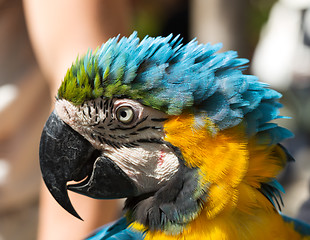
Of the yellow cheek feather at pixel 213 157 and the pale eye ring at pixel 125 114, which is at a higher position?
the pale eye ring at pixel 125 114

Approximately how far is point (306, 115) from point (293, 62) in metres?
0.47

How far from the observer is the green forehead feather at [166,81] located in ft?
2.23

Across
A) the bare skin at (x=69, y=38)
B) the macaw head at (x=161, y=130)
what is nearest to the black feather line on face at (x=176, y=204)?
the macaw head at (x=161, y=130)

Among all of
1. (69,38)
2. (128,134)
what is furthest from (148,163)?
(69,38)

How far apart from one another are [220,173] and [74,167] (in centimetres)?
28

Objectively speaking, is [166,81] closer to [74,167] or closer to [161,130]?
[161,130]

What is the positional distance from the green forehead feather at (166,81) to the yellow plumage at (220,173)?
0.03m

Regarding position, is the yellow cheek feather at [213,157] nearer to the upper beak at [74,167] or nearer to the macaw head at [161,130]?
the macaw head at [161,130]

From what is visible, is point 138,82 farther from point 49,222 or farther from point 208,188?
point 49,222

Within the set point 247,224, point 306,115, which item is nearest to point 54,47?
point 247,224

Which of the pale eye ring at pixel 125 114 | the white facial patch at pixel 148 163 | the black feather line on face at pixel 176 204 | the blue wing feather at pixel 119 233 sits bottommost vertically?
the blue wing feather at pixel 119 233

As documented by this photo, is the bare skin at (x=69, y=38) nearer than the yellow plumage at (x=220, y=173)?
No

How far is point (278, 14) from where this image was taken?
3.38 m

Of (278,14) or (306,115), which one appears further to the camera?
(278,14)
